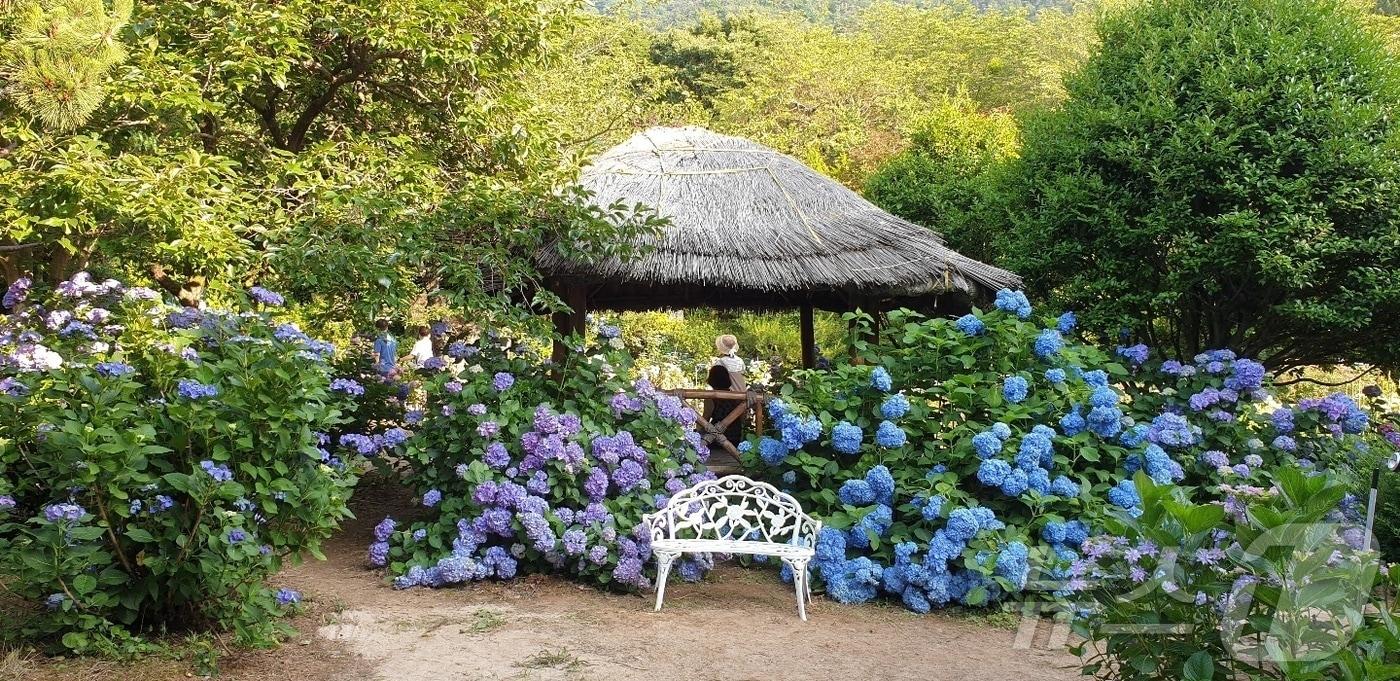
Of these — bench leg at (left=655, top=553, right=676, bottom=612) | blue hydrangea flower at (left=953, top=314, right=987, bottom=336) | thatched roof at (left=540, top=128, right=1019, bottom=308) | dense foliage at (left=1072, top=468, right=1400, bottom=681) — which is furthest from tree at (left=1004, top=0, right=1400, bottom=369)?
dense foliage at (left=1072, top=468, right=1400, bottom=681)

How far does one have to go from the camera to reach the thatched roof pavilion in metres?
7.33

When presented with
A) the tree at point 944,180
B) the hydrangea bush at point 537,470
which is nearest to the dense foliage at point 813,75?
the tree at point 944,180

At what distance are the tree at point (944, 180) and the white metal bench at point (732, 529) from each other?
651 centimetres

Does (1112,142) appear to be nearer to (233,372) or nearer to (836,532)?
(836,532)

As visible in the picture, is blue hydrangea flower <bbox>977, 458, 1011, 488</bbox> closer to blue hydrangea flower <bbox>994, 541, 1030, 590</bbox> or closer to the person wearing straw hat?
blue hydrangea flower <bbox>994, 541, 1030, 590</bbox>

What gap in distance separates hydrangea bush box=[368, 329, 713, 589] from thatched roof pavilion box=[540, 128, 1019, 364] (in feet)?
3.71

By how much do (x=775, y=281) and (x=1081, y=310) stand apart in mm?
2051

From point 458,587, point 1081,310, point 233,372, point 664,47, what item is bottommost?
point 458,587

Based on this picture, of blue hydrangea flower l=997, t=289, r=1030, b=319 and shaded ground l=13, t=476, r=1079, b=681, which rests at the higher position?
blue hydrangea flower l=997, t=289, r=1030, b=319

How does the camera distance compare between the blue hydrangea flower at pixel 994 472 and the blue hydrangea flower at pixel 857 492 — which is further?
the blue hydrangea flower at pixel 857 492

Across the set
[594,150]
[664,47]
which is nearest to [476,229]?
[594,150]

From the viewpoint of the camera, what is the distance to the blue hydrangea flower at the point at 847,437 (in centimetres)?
561

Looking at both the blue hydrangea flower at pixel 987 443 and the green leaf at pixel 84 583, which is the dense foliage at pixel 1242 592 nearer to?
the blue hydrangea flower at pixel 987 443

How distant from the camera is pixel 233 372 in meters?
3.90
